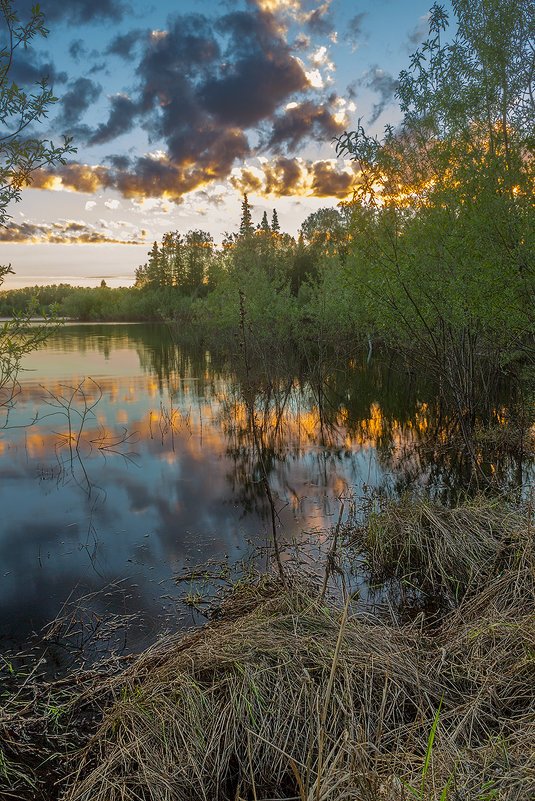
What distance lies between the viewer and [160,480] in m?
13.2

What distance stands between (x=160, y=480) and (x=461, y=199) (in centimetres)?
1027

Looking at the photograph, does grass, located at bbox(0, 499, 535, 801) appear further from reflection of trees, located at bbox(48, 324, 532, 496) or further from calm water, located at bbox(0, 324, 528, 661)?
reflection of trees, located at bbox(48, 324, 532, 496)

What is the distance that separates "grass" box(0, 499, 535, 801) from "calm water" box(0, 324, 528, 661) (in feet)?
5.13

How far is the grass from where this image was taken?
10.8ft

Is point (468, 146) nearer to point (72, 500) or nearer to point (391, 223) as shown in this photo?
point (391, 223)

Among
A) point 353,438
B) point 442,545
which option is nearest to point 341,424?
point 353,438

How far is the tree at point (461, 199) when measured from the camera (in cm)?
952

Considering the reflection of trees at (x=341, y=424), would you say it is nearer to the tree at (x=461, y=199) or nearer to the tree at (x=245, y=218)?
the tree at (x=461, y=199)

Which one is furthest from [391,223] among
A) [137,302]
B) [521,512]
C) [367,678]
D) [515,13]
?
[137,302]

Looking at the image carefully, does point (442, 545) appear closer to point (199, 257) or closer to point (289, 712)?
point (289, 712)

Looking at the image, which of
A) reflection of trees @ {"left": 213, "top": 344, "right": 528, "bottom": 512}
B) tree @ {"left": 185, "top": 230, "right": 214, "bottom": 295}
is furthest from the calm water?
tree @ {"left": 185, "top": 230, "right": 214, "bottom": 295}

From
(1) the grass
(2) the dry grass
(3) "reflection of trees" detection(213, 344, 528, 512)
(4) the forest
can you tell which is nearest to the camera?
(1) the grass

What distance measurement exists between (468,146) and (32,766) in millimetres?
13982

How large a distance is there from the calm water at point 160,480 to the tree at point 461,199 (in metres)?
4.06
